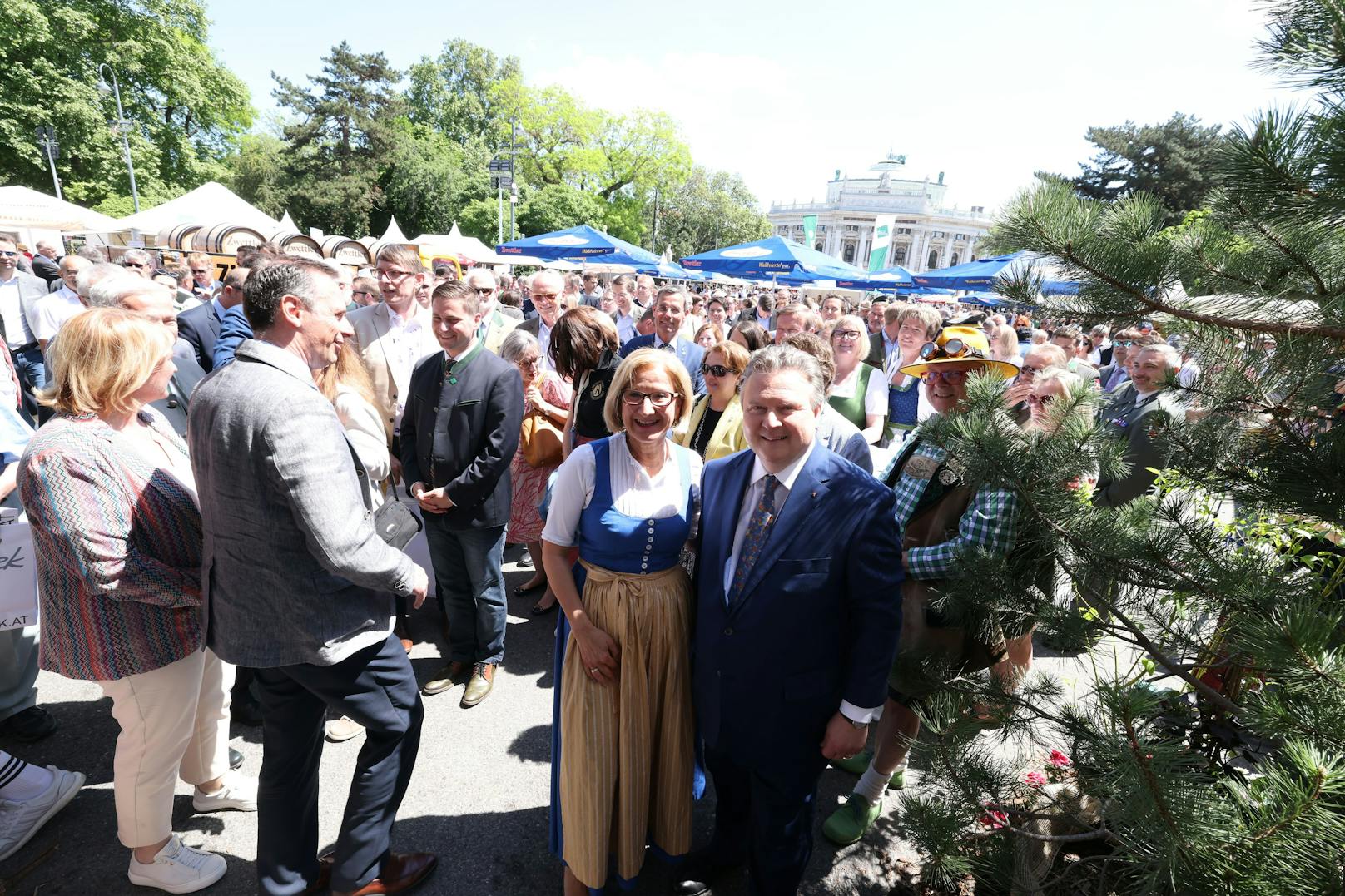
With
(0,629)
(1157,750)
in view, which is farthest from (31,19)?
(1157,750)

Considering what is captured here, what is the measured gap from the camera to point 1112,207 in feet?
4.36

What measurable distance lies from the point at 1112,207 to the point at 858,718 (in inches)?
57.0

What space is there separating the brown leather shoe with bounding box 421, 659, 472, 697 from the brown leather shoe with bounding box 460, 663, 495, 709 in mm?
52

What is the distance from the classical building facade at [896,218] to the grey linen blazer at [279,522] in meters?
84.3

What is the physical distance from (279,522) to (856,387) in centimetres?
339

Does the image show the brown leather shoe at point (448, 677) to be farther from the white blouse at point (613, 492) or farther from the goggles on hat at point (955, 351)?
the goggles on hat at point (955, 351)

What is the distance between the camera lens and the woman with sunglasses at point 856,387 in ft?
13.7

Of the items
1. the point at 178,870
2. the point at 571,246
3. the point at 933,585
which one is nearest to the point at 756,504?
the point at 933,585

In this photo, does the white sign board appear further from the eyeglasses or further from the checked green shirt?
the checked green shirt

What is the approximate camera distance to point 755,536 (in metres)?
1.94

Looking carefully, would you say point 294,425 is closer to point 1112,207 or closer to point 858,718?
point 858,718

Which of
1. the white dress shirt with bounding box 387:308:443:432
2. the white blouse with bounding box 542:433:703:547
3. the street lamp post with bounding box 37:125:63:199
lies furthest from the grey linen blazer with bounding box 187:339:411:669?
the street lamp post with bounding box 37:125:63:199

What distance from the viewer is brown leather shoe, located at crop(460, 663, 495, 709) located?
11.1 ft

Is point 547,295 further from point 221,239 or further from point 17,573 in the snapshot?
point 221,239
